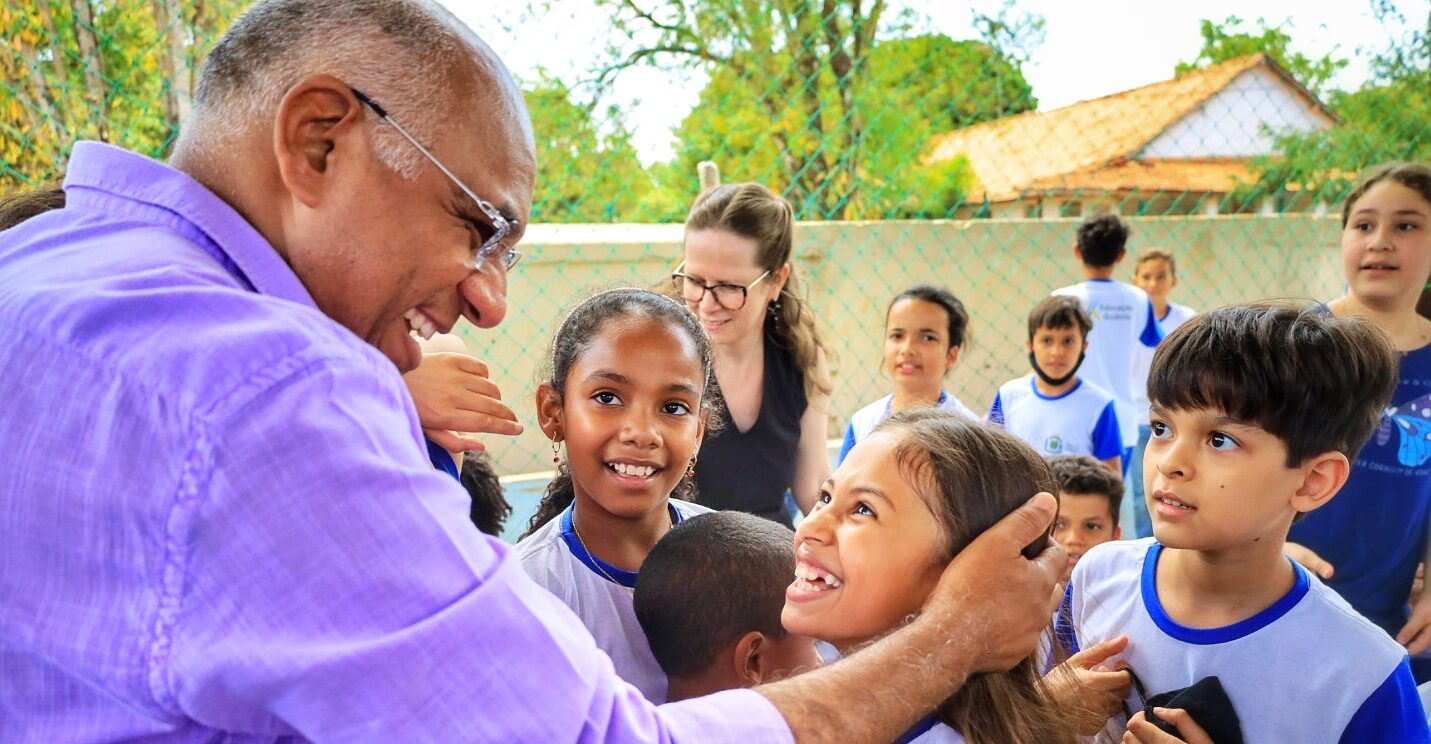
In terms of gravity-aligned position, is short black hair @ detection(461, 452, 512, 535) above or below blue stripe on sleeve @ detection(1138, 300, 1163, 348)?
below

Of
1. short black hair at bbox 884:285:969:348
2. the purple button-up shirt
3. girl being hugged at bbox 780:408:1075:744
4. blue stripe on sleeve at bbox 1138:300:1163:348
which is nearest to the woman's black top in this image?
short black hair at bbox 884:285:969:348

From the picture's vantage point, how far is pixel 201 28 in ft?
11.9

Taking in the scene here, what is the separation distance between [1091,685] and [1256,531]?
0.39 metres

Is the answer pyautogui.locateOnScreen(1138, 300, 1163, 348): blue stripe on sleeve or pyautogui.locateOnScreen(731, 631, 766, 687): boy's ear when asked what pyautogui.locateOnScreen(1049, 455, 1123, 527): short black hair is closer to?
pyautogui.locateOnScreen(731, 631, 766, 687): boy's ear

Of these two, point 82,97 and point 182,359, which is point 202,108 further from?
point 82,97

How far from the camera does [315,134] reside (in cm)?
112

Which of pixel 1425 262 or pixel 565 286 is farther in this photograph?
pixel 565 286

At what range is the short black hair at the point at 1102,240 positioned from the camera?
5.52 metres

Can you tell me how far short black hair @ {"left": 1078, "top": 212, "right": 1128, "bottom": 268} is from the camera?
5.52m

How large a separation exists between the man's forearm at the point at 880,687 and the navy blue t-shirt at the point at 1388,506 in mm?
1913

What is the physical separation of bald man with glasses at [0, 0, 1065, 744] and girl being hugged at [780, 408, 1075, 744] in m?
0.46

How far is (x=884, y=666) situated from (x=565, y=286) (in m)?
4.10

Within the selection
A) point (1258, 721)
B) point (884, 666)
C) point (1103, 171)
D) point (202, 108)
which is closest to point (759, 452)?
point (1258, 721)

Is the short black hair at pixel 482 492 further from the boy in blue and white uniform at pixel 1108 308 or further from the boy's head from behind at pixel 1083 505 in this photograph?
the boy in blue and white uniform at pixel 1108 308
